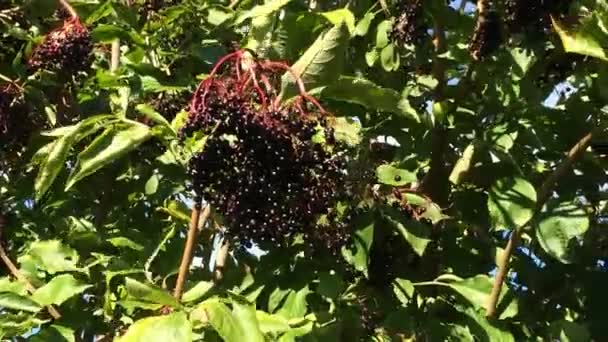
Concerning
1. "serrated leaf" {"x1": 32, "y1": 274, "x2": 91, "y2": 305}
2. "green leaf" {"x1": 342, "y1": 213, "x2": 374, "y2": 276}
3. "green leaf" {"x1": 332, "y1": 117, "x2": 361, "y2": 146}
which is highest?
"green leaf" {"x1": 332, "y1": 117, "x2": 361, "y2": 146}

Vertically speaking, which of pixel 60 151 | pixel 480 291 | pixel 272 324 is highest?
pixel 60 151

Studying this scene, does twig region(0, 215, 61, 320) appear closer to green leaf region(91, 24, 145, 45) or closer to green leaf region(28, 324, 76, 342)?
green leaf region(28, 324, 76, 342)

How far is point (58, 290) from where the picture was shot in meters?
3.11

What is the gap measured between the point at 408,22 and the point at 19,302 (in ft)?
6.09

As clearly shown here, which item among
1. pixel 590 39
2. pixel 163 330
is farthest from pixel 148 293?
pixel 590 39

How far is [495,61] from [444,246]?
81 cm

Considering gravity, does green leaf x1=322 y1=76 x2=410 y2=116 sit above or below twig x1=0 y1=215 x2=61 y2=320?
above

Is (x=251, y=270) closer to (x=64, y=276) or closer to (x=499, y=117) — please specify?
(x=64, y=276)

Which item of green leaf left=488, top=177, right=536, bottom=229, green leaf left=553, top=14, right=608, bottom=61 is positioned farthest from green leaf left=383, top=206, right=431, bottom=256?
green leaf left=553, top=14, right=608, bottom=61

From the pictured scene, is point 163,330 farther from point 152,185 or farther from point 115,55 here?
point 115,55

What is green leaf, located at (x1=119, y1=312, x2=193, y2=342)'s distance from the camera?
241cm

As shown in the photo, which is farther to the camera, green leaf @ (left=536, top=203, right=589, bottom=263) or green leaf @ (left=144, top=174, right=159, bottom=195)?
green leaf @ (left=144, top=174, right=159, bottom=195)

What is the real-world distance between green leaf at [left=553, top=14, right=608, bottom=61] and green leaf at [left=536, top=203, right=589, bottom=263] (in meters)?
0.70

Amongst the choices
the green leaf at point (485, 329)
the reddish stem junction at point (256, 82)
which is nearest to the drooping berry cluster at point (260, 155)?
the reddish stem junction at point (256, 82)
